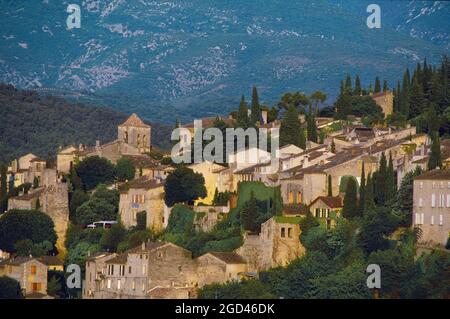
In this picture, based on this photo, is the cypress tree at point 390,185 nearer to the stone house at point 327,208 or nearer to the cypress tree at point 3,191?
the stone house at point 327,208

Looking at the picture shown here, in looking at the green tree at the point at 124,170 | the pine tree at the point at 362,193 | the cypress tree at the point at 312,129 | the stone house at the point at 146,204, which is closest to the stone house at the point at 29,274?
the stone house at the point at 146,204

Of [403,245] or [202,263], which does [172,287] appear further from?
[403,245]

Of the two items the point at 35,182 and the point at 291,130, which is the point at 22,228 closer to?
the point at 35,182

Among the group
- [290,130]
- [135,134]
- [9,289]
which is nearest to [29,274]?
[9,289]

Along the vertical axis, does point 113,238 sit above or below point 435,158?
below
